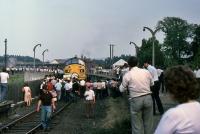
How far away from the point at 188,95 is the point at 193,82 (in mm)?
115

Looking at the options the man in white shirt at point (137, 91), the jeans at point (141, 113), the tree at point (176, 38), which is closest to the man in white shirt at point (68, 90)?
the jeans at point (141, 113)

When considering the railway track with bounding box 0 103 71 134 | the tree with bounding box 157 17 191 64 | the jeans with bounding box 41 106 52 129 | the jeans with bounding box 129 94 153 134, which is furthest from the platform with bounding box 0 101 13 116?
the tree with bounding box 157 17 191 64

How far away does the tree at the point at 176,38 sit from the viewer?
473ft

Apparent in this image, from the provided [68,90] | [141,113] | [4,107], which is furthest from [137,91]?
[68,90]

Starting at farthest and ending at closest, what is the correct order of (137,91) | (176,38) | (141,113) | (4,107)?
(176,38) < (4,107) < (141,113) < (137,91)

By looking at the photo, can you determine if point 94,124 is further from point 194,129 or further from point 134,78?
point 194,129

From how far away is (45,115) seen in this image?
995 inches

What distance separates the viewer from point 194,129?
189 inches

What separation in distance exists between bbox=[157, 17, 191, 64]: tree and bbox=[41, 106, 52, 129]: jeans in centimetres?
11229

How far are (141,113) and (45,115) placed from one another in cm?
1340

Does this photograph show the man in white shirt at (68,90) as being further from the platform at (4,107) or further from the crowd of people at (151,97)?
the platform at (4,107)

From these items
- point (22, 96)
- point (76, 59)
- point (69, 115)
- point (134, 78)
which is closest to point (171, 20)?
point (76, 59)

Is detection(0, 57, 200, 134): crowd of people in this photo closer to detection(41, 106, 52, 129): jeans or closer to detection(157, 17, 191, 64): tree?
detection(41, 106, 52, 129): jeans

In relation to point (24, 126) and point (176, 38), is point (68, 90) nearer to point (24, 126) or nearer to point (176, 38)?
point (24, 126)
